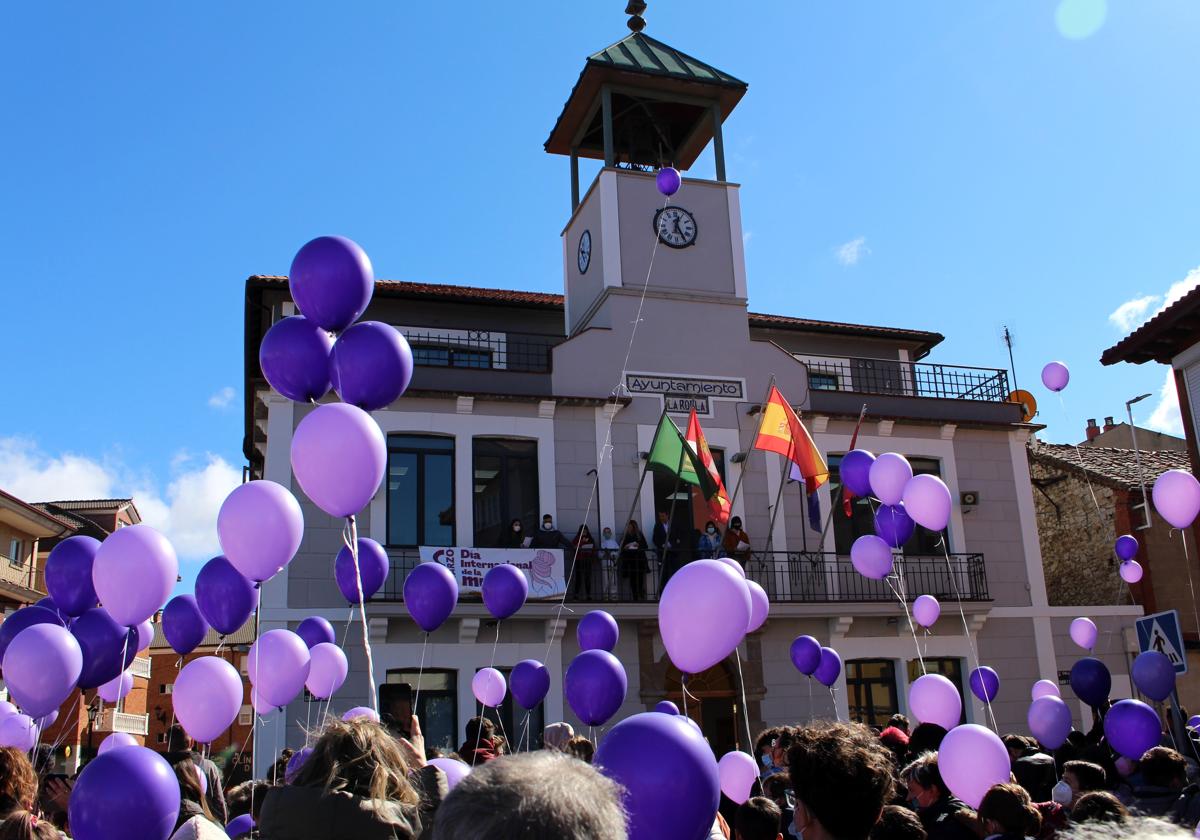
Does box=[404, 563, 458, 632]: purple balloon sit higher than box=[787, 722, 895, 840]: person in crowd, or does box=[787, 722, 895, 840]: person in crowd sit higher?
box=[404, 563, 458, 632]: purple balloon

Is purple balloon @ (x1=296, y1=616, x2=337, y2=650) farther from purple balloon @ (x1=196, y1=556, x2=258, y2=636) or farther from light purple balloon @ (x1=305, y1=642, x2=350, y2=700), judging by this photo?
purple balloon @ (x1=196, y1=556, x2=258, y2=636)

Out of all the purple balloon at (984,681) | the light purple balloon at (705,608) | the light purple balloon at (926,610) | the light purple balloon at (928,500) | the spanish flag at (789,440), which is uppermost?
the spanish flag at (789,440)

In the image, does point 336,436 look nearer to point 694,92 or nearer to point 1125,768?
point 1125,768

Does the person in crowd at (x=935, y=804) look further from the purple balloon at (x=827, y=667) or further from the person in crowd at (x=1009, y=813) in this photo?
the purple balloon at (x=827, y=667)

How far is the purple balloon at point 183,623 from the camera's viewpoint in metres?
8.82

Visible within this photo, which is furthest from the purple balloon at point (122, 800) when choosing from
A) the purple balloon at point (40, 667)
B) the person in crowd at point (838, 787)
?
the purple balloon at point (40, 667)

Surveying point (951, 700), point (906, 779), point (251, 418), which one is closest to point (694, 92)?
point (251, 418)

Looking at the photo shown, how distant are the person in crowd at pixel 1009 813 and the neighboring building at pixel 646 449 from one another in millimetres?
11707

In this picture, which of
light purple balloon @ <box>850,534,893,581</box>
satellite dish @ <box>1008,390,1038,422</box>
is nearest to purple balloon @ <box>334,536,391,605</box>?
light purple balloon @ <box>850,534,893,581</box>

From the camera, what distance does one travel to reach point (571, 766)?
5.56 feet

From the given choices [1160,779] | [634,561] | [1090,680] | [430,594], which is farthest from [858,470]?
[1160,779]

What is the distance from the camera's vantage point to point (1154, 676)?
9.11m

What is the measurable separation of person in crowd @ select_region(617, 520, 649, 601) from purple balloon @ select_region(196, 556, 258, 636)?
9.13 meters

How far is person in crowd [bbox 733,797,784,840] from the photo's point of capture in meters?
4.17
